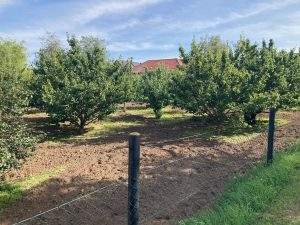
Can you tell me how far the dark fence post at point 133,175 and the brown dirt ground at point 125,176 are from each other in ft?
6.55

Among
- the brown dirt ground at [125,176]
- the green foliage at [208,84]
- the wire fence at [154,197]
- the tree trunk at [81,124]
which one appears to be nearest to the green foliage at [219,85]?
the green foliage at [208,84]

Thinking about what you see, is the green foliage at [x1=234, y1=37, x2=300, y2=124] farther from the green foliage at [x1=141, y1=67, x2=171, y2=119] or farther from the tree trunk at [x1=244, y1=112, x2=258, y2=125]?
the green foliage at [x1=141, y1=67, x2=171, y2=119]

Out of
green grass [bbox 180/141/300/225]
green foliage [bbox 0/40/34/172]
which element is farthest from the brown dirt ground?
green foliage [bbox 0/40/34/172]


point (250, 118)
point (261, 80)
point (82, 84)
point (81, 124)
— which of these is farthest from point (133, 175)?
point (250, 118)

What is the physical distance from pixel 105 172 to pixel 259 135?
327 inches

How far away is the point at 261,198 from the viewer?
8.22m

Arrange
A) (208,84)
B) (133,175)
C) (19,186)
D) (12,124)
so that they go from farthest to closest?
(208,84), (19,186), (12,124), (133,175)

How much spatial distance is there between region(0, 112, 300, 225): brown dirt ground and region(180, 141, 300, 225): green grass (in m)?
0.48

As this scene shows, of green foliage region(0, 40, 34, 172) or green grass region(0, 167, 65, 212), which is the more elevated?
green foliage region(0, 40, 34, 172)

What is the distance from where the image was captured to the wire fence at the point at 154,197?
7.68m

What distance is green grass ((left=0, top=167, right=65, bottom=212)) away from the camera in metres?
8.75

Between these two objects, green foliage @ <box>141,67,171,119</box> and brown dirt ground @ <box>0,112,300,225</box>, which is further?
green foliage @ <box>141,67,171,119</box>

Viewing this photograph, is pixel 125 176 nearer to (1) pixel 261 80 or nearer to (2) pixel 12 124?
(2) pixel 12 124

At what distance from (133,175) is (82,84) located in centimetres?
1083
